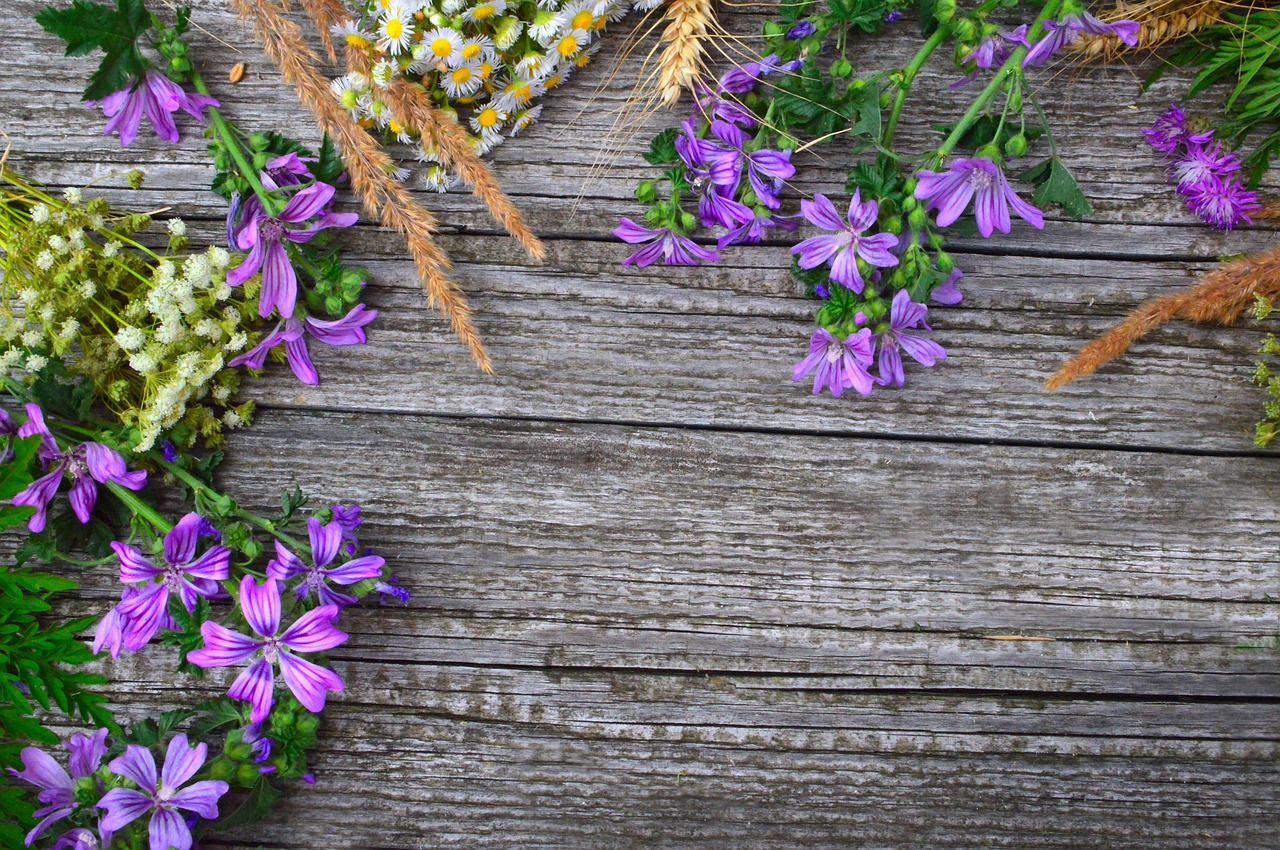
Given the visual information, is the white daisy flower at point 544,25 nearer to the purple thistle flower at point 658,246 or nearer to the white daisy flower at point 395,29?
the white daisy flower at point 395,29

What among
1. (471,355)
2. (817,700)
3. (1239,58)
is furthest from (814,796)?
(1239,58)

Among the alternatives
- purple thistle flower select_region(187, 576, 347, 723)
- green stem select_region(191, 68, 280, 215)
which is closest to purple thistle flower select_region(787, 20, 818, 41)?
green stem select_region(191, 68, 280, 215)

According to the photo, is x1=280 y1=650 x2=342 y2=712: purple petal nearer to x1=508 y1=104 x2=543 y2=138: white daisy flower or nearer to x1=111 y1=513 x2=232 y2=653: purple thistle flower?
x1=111 y1=513 x2=232 y2=653: purple thistle flower

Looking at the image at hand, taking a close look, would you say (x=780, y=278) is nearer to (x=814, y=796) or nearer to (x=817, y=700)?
(x=817, y=700)

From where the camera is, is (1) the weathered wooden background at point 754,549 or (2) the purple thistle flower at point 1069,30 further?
(1) the weathered wooden background at point 754,549

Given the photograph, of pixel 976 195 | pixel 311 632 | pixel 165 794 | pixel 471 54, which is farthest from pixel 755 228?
pixel 165 794

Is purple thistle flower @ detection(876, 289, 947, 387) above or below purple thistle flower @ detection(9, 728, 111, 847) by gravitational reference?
above

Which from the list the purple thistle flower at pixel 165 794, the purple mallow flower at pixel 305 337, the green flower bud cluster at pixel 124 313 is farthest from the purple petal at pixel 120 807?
the purple mallow flower at pixel 305 337
